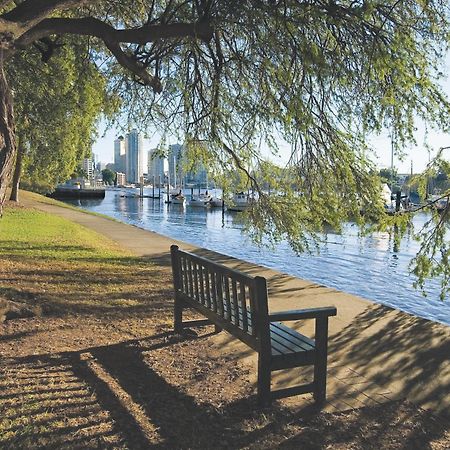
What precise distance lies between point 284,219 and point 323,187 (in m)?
0.96

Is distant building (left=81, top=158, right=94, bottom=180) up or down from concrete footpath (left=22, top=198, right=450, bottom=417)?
up

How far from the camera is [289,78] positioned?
5855 mm

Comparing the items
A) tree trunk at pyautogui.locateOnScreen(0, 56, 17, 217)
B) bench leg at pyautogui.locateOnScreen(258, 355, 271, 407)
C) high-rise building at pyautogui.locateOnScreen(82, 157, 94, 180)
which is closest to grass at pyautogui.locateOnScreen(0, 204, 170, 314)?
tree trunk at pyautogui.locateOnScreen(0, 56, 17, 217)

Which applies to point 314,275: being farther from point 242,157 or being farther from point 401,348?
point 401,348

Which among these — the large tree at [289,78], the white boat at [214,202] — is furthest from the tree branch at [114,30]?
the white boat at [214,202]

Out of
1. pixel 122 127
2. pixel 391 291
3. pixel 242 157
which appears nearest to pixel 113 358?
pixel 242 157

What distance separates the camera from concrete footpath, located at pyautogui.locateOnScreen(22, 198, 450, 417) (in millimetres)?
4512

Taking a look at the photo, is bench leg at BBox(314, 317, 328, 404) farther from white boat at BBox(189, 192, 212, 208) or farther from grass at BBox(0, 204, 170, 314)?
white boat at BBox(189, 192, 212, 208)

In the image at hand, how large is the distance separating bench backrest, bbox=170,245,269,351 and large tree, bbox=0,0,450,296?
1.98 meters

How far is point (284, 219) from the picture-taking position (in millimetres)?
7934

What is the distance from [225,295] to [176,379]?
886 mm

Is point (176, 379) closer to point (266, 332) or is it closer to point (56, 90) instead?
point (266, 332)

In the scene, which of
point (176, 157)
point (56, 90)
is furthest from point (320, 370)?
point (56, 90)

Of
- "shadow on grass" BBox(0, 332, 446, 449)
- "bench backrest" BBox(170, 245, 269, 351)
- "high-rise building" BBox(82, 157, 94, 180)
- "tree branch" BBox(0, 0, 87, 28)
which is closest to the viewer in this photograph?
"shadow on grass" BBox(0, 332, 446, 449)
